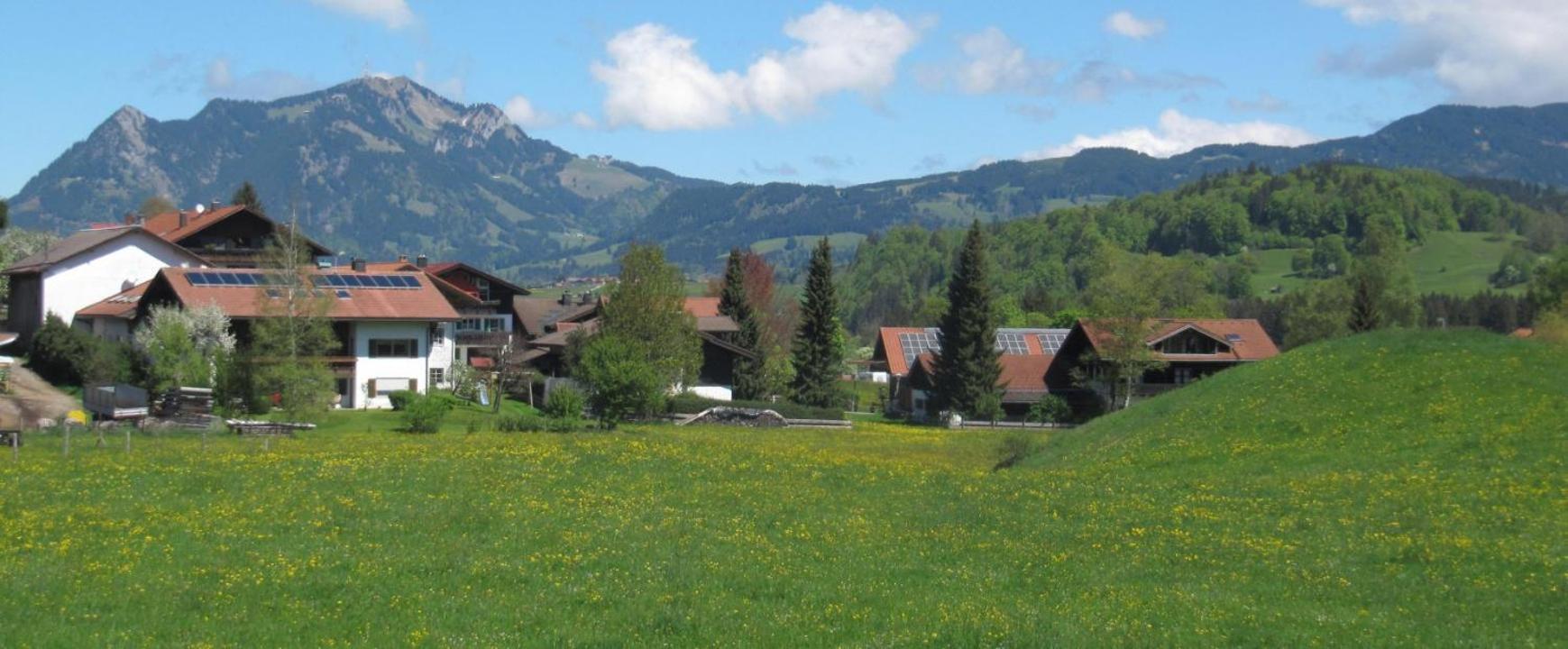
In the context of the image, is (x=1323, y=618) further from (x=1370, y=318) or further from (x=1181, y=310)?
(x=1181, y=310)

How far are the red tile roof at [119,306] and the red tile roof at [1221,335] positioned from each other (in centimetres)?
6255

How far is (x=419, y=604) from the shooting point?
776 inches

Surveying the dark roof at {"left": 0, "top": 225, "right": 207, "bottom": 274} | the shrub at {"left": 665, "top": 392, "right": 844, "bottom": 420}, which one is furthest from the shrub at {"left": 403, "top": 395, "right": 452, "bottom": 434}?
the dark roof at {"left": 0, "top": 225, "right": 207, "bottom": 274}

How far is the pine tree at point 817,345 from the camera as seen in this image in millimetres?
92688

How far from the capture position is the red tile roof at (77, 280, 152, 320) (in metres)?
78.3

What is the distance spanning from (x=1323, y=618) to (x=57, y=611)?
19115 millimetres

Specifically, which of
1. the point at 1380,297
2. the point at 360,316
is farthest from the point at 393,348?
the point at 1380,297

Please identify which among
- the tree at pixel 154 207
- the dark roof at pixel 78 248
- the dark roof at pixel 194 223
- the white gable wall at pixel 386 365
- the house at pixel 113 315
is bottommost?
the white gable wall at pixel 386 365

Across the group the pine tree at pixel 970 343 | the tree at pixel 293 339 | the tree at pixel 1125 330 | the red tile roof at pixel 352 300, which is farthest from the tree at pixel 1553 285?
the tree at pixel 293 339

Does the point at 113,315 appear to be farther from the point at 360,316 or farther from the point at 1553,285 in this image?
the point at 1553,285

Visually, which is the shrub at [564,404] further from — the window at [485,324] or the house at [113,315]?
the window at [485,324]

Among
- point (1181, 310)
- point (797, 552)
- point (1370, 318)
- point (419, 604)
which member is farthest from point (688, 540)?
point (1181, 310)

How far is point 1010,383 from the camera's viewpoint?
98.2m

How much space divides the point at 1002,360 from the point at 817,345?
54.0ft
